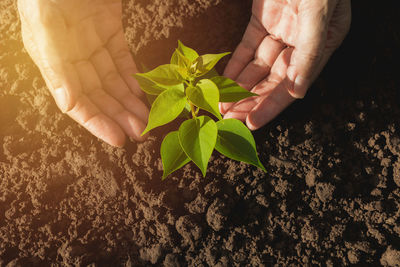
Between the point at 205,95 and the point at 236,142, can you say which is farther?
the point at 236,142

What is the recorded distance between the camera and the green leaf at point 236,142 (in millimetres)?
1490

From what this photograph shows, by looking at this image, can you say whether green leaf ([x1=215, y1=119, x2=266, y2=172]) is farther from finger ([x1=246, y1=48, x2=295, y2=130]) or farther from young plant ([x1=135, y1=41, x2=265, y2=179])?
finger ([x1=246, y1=48, x2=295, y2=130])

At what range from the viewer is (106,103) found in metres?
1.88

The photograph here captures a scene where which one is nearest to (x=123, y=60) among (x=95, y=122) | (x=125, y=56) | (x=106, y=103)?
(x=125, y=56)

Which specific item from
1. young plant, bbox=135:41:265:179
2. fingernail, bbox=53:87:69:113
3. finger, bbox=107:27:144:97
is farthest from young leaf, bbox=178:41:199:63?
fingernail, bbox=53:87:69:113

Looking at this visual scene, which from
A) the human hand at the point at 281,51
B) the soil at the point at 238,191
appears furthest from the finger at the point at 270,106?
the soil at the point at 238,191

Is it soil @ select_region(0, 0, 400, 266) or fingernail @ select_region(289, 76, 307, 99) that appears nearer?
fingernail @ select_region(289, 76, 307, 99)

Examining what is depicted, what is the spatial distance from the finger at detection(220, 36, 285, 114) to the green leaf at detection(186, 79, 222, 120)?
20.8 inches

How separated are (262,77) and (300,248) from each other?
91 cm

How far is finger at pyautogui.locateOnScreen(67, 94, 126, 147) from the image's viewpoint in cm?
180

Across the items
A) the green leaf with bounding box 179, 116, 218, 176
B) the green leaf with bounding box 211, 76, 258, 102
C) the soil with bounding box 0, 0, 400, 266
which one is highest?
the green leaf with bounding box 211, 76, 258, 102

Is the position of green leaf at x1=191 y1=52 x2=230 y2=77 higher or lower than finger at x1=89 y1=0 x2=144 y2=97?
higher

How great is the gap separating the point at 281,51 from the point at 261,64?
0.13 m

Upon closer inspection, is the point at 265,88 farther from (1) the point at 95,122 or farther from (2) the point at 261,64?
(1) the point at 95,122
